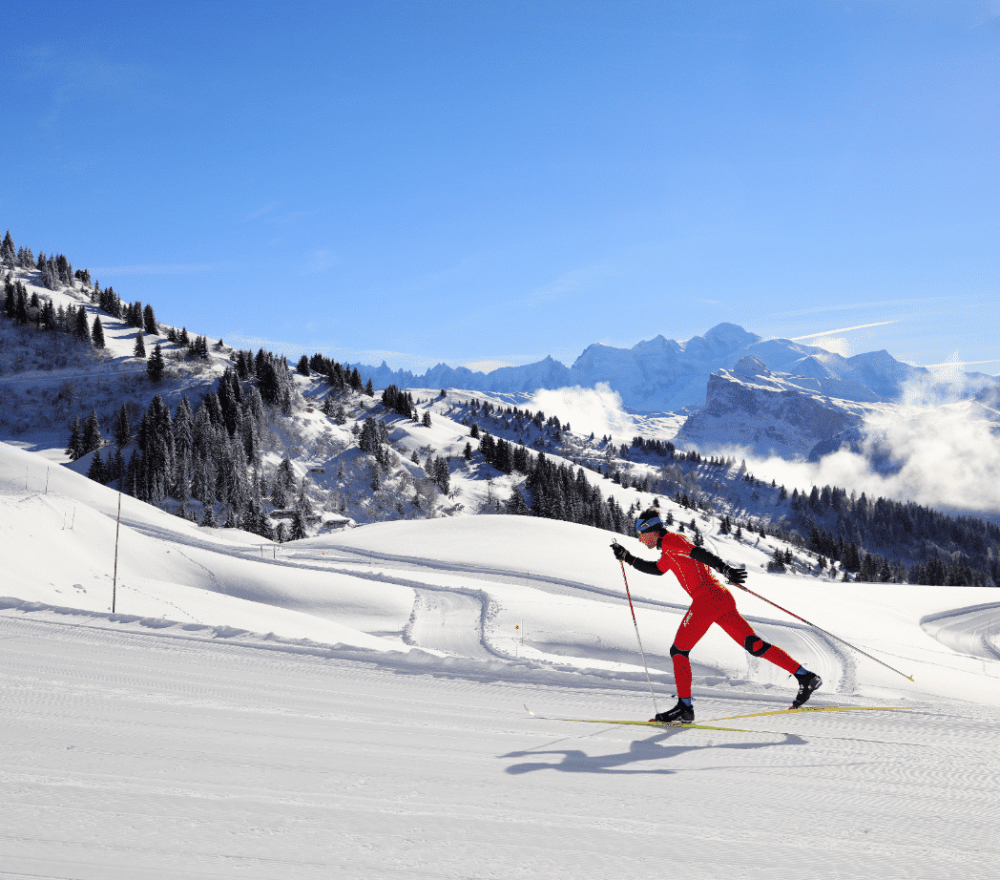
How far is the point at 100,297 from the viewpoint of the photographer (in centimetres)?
12550

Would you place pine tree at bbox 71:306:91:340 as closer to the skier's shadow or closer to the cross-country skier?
the cross-country skier

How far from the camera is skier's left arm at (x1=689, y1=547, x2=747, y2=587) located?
644cm

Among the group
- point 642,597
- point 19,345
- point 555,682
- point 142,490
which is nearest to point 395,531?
point 642,597

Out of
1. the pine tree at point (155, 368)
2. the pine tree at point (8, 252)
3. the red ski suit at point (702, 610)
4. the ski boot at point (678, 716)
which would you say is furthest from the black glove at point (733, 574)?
the pine tree at point (8, 252)

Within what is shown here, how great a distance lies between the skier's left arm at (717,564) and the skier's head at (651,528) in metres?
0.44

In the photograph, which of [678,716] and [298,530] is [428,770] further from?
[298,530]

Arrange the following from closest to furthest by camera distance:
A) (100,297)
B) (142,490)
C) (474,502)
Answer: (142,490), (474,502), (100,297)

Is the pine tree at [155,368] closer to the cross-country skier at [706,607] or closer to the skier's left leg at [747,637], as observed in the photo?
the cross-country skier at [706,607]

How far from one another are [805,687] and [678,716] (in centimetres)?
159

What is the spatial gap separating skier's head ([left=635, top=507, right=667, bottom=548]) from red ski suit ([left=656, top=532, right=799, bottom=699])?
219 mm

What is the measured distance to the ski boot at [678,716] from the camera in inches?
242

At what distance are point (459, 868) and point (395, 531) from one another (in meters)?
41.6

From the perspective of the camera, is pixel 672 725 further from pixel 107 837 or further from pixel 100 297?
pixel 100 297

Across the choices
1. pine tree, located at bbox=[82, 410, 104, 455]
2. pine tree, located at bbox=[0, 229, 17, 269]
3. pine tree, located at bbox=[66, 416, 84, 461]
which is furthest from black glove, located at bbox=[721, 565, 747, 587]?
pine tree, located at bbox=[0, 229, 17, 269]
